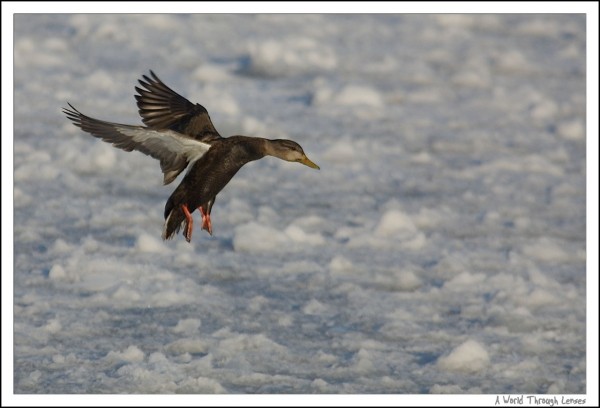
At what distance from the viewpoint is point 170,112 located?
815 centimetres

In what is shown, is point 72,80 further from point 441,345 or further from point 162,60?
point 441,345

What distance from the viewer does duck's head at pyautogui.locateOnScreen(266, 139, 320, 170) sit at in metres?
7.23

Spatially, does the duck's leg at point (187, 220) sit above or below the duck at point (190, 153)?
below

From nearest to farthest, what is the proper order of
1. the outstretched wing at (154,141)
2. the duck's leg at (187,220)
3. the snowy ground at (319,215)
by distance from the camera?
the outstretched wing at (154,141) → the duck's leg at (187,220) → the snowy ground at (319,215)

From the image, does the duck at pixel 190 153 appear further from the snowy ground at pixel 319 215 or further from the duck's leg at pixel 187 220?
Answer: the snowy ground at pixel 319 215

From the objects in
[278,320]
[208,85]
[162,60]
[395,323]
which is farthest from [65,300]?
[162,60]

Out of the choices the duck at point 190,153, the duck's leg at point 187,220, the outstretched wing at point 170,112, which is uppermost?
the outstretched wing at point 170,112

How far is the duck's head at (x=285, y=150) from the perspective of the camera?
7234mm

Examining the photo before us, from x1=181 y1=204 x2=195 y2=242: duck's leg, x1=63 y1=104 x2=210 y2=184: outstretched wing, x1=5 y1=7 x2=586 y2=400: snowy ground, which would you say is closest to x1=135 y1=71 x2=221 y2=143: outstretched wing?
x1=63 y1=104 x2=210 y2=184: outstretched wing

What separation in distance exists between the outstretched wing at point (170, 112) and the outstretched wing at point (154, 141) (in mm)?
428

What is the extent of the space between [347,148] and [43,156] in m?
3.01

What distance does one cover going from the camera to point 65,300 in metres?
8.46

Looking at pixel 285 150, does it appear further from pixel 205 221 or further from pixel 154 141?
pixel 154 141

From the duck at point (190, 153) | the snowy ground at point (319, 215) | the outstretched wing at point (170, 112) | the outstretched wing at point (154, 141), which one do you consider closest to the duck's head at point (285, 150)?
the duck at point (190, 153)
